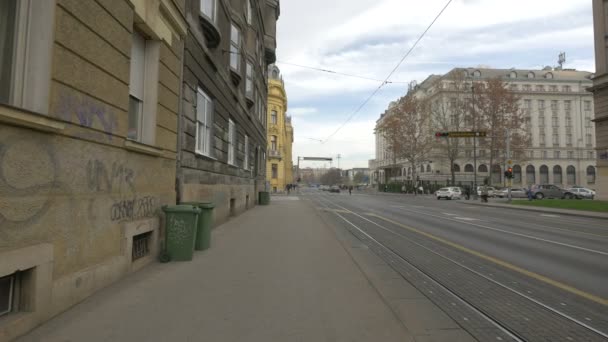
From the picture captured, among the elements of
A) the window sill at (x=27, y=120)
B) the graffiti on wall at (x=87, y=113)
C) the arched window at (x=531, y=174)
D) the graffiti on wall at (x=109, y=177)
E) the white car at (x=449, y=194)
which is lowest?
the white car at (x=449, y=194)

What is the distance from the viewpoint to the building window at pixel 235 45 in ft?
43.4

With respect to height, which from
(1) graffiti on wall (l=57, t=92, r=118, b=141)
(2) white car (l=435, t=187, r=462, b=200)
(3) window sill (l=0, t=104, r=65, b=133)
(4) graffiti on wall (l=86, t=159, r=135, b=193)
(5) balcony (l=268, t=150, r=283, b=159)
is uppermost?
(5) balcony (l=268, t=150, r=283, b=159)

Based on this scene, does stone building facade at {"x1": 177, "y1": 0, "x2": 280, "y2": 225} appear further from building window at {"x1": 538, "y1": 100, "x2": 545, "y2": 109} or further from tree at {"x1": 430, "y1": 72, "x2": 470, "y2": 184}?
building window at {"x1": 538, "y1": 100, "x2": 545, "y2": 109}

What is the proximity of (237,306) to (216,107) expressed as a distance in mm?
7900

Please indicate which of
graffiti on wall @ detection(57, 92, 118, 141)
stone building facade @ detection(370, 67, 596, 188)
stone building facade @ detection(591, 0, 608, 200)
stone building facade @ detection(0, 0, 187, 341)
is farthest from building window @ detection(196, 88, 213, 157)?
stone building facade @ detection(370, 67, 596, 188)

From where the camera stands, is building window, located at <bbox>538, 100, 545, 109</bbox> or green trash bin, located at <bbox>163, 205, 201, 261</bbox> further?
building window, located at <bbox>538, 100, 545, 109</bbox>

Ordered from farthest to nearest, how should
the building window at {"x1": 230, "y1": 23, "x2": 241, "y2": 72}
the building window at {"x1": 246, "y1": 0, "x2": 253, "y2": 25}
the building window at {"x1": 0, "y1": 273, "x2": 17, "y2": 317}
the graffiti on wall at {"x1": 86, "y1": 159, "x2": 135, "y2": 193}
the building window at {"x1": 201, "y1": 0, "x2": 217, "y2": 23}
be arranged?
the building window at {"x1": 246, "y1": 0, "x2": 253, "y2": 25} → the building window at {"x1": 230, "y1": 23, "x2": 241, "y2": 72} → the building window at {"x1": 201, "y1": 0, "x2": 217, "y2": 23} → the graffiti on wall at {"x1": 86, "y1": 159, "x2": 135, "y2": 193} → the building window at {"x1": 0, "y1": 273, "x2": 17, "y2": 317}

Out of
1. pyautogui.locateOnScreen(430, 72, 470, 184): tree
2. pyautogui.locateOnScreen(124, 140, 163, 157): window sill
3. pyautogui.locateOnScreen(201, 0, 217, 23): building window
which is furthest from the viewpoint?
pyautogui.locateOnScreen(430, 72, 470, 184): tree

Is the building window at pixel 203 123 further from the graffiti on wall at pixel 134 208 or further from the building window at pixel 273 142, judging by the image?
the building window at pixel 273 142

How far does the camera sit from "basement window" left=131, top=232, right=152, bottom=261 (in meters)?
5.50

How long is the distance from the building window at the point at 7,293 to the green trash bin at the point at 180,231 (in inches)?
114

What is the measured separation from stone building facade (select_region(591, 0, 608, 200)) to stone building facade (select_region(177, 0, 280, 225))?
28300mm

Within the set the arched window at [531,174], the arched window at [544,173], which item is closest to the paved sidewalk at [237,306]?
the arched window at [531,174]

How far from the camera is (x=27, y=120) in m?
3.12
